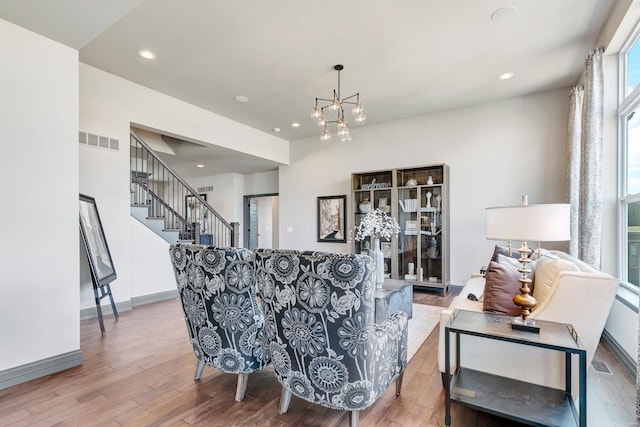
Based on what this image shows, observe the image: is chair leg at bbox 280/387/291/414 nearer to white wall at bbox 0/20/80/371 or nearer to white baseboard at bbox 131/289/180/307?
white wall at bbox 0/20/80/371

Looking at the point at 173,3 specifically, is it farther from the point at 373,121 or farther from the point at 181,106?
the point at 373,121

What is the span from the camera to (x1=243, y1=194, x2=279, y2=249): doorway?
28.3 ft

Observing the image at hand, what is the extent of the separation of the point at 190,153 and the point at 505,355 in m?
6.46

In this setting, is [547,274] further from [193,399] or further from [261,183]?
[261,183]

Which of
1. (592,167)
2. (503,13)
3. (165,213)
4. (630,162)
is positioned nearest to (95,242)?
(165,213)

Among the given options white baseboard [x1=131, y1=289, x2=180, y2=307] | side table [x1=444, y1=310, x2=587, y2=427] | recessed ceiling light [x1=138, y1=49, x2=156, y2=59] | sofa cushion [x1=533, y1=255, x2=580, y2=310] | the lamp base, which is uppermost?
recessed ceiling light [x1=138, y1=49, x2=156, y2=59]

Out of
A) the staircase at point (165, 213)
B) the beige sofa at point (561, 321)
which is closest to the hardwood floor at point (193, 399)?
the beige sofa at point (561, 321)

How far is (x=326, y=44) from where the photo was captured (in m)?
3.30

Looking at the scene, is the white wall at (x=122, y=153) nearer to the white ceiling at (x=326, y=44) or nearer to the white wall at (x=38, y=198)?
the white ceiling at (x=326, y=44)

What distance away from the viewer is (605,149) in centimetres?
313

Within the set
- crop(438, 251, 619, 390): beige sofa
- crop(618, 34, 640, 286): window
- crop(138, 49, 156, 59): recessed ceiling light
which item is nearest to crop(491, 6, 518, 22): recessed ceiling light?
crop(618, 34, 640, 286): window

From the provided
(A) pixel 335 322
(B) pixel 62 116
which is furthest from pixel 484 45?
(B) pixel 62 116

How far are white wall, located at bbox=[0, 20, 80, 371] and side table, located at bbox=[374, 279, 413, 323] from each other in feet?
8.90

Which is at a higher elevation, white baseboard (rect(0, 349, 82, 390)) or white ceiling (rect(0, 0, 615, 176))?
white ceiling (rect(0, 0, 615, 176))
